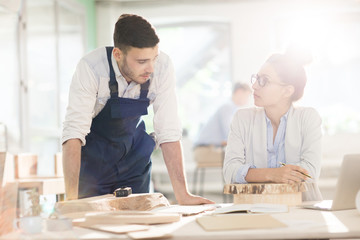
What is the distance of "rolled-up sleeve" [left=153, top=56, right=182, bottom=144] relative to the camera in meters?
2.34

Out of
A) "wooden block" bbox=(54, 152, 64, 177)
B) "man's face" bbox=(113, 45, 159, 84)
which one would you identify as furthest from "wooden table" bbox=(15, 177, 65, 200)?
"man's face" bbox=(113, 45, 159, 84)

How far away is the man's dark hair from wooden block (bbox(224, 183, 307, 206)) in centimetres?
66

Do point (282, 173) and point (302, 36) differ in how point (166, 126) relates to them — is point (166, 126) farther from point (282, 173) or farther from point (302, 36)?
point (302, 36)

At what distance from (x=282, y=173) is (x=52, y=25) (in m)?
4.56

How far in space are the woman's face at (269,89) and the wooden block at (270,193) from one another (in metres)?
0.63

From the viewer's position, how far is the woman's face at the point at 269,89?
2.39 m

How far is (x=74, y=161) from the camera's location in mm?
2115

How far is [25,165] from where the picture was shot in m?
3.16

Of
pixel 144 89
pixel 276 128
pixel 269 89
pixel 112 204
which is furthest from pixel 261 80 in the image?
pixel 112 204

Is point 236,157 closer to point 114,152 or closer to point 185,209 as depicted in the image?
point 114,152

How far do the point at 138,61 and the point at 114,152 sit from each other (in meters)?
0.52

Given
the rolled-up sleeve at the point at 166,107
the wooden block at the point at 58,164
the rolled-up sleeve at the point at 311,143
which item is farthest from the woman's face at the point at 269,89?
the wooden block at the point at 58,164

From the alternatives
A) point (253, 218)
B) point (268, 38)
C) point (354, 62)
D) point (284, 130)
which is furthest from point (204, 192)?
point (253, 218)

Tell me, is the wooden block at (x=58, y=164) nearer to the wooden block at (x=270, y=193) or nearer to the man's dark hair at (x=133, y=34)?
the man's dark hair at (x=133, y=34)
